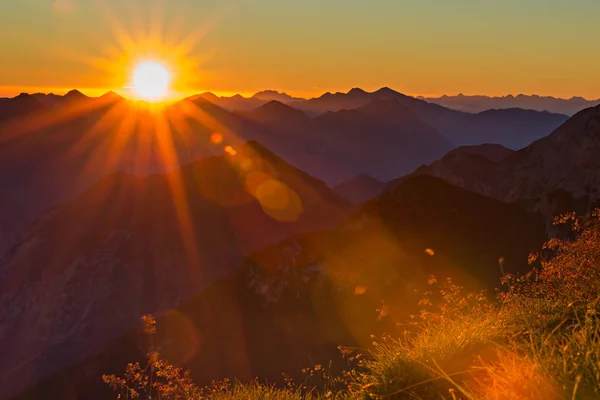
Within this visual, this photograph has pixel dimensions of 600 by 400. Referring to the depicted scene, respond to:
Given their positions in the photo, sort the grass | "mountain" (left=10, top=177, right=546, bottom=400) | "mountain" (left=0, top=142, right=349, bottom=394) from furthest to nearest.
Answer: "mountain" (left=0, top=142, right=349, bottom=394)
"mountain" (left=10, top=177, right=546, bottom=400)
the grass

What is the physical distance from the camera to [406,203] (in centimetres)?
6700

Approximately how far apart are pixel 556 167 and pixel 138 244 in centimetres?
10738

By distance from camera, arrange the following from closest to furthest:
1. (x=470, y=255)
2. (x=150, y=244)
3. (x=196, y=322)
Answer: (x=470, y=255)
(x=196, y=322)
(x=150, y=244)

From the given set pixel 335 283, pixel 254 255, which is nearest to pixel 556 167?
pixel 335 283

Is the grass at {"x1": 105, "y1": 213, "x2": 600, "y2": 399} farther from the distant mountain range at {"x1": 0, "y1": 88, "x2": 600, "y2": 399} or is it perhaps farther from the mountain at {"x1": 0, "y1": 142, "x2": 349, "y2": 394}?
the mountain at {"x1": 0, "y1": 142, "x2": 349, "y2": 394}

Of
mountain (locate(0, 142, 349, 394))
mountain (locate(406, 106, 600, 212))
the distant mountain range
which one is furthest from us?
mountain (locate(0, 142, 349, 394))

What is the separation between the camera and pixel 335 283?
5841 centimetres

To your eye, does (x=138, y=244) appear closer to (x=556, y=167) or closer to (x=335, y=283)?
(x=335, y=283)

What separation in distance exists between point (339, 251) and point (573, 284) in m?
56.4

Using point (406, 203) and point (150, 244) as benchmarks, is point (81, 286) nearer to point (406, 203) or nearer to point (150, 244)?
point (150, 244)

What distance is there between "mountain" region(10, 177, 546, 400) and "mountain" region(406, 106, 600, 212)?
22.4 m

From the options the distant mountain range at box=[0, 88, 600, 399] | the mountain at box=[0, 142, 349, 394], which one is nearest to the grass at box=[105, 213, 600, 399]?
the distant mountain range at box=[0, 88, 600, 399]

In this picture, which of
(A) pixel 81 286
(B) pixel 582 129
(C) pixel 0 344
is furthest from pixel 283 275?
(C) pixel 0 344

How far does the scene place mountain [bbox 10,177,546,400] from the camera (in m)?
52.6
